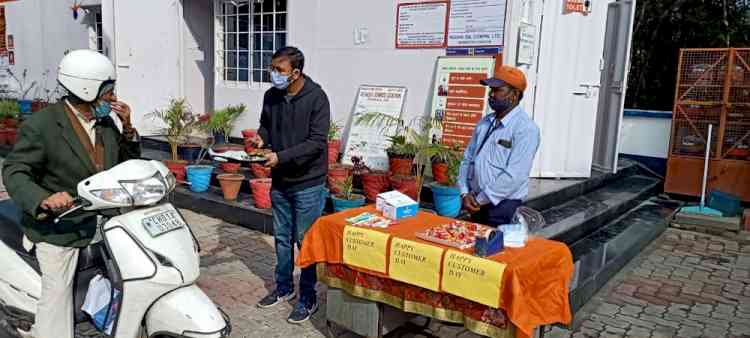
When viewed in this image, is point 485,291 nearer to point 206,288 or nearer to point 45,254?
point 45,254

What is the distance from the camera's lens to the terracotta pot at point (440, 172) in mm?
5645

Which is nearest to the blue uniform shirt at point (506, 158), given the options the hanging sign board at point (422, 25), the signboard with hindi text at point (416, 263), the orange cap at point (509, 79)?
the orange cap at point (509, 79)

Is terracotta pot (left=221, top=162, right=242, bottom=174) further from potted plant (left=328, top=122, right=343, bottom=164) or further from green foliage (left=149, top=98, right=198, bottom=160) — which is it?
potted plant (left=328, top=122, right=343, bottom=164)

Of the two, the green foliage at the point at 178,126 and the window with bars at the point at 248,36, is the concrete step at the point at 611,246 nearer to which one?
the green foliage at the point at 178,126

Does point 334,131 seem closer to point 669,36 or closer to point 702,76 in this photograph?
point 702,76

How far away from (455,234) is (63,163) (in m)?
1.94

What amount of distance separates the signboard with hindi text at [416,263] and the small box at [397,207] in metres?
0.41

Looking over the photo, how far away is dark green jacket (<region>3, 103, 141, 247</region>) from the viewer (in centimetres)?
241

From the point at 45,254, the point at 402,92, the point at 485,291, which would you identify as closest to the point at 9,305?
the point at 45,254

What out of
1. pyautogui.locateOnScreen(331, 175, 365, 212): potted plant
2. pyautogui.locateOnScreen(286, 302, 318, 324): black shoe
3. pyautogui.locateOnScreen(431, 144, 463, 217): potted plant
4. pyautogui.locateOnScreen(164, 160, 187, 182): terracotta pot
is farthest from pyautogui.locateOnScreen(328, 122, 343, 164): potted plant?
pyautogui.locateOnScreen(286, 302, 318, 324): black shoe

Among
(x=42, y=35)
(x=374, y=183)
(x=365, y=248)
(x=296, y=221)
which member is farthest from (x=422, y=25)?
(x=42, y=35)

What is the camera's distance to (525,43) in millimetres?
5824

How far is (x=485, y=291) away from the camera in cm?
257

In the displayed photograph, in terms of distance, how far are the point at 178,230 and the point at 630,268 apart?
441 cm
